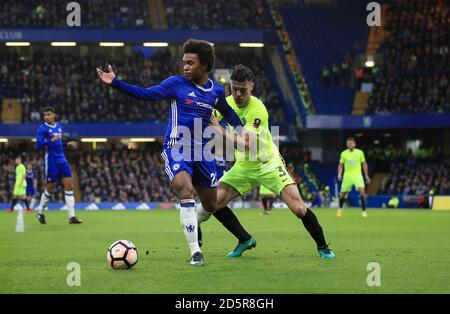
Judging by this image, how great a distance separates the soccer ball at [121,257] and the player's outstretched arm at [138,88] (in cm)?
182

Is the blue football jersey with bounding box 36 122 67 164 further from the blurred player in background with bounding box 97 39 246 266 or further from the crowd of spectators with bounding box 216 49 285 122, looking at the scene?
the crowd of spectators with bounding box 216 49 285 122

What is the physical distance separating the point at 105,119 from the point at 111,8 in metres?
7.46

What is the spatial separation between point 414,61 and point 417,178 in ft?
27.7

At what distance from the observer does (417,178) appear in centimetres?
4559

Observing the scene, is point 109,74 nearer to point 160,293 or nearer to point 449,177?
point 160,293

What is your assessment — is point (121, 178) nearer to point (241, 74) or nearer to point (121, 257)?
point (241, 74)

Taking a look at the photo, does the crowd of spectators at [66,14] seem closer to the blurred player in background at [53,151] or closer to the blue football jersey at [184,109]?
the blurred player in background at [53,151]

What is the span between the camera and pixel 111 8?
5028 centimetres

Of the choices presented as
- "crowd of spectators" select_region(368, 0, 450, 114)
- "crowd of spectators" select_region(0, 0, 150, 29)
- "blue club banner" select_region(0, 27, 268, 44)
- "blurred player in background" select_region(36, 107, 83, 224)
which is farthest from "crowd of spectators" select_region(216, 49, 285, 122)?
"blurred player in background" select_region(36, 107, 83, 224)

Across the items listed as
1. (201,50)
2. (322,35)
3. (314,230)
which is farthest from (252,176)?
(322,35)

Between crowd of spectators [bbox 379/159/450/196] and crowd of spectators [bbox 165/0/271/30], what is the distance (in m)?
12.0

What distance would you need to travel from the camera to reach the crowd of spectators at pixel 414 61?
49031 millimetres

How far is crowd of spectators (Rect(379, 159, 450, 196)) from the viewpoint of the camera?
44719mm
